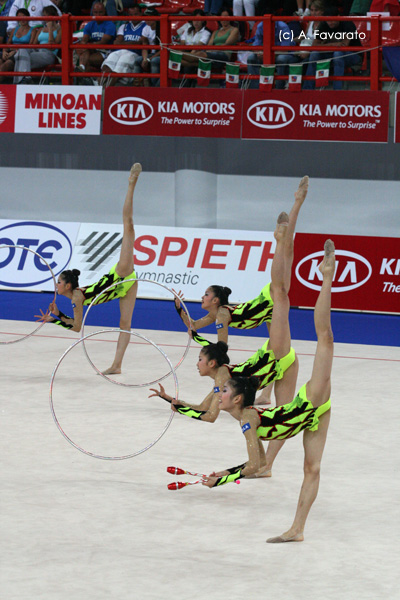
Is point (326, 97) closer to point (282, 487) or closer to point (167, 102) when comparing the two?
point (167, 102)

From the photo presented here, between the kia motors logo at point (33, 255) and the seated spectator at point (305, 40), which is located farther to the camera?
the kia motors logo at point (33, 255)

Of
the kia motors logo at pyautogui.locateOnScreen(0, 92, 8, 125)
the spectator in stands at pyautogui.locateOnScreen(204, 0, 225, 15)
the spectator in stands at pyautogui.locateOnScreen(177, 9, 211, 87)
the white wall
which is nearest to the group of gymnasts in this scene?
the white wall

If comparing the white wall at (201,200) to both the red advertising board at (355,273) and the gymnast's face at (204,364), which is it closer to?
the red advertising board at (355,273)

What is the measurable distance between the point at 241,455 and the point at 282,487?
0.73 meters

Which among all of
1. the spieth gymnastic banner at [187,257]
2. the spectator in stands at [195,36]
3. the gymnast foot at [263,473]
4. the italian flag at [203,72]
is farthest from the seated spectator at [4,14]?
the gymnast foot at [263,473]

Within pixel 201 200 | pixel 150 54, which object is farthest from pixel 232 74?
pixel 201 200

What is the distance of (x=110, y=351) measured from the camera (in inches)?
420

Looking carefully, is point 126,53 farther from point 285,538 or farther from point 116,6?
point 285,538

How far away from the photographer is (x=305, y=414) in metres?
5.21

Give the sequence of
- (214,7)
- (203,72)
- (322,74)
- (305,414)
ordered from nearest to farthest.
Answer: (305,414), (322,74), (203,72), (214,7)

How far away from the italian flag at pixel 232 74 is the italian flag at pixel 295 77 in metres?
0.87

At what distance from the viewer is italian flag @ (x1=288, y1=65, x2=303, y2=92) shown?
13.2 metres

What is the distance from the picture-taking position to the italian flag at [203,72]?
13695 millimetres

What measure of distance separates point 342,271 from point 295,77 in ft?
9.86
